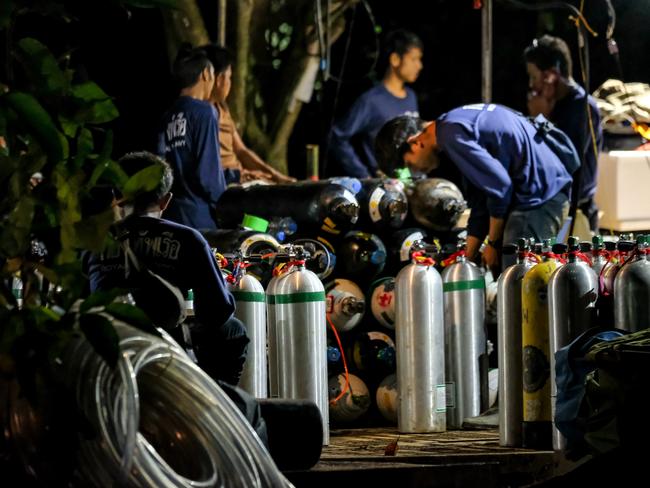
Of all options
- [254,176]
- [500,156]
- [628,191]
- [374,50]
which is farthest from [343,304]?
[374,50]

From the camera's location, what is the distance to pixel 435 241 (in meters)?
10.3

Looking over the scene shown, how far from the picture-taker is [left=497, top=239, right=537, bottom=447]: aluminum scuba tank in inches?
311

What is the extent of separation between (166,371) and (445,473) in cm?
234

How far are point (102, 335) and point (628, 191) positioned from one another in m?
9.03

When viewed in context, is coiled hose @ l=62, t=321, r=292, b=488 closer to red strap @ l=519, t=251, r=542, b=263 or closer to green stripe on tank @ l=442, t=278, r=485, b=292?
red strap @ l=519, t=251, r=542, b=263

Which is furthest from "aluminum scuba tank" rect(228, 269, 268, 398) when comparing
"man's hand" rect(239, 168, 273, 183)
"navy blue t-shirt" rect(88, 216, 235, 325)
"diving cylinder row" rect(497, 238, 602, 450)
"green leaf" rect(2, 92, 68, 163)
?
"green leaf" rect(2, 92, 68, 163)

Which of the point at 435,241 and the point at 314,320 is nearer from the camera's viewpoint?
the point at 314,320

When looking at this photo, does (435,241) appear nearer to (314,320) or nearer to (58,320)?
Result: (314,320)

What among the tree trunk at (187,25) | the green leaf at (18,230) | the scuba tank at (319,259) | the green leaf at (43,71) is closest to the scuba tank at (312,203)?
the scuba tank at (319,259)

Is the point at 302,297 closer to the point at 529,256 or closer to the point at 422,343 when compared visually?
the point at 422,343

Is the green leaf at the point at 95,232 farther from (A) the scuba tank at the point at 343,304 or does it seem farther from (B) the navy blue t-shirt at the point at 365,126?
(B) the navy blue t-shirt at the point at 365,126

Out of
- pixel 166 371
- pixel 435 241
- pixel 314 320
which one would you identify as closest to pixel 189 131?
pixel 435 241

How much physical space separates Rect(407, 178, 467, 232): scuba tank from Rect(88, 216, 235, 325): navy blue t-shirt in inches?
121

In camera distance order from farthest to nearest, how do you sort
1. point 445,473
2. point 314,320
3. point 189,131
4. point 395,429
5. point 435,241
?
point 189,131 < point 435,241 < point 395,429 < point 314,320 < point 445,473
